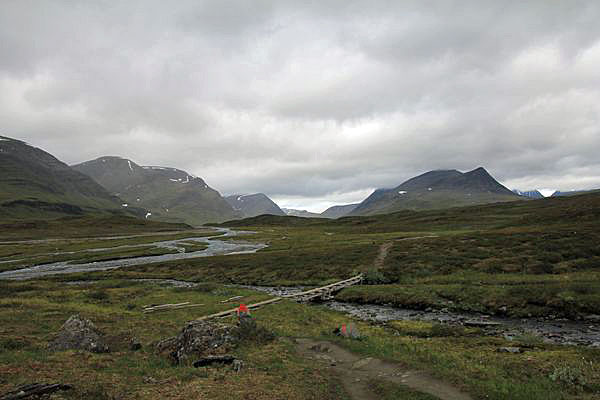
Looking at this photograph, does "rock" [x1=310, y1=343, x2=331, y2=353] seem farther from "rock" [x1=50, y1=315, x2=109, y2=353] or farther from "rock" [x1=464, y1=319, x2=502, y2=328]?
"rock" [x1=464, y1=319, x2=502, y2=328]

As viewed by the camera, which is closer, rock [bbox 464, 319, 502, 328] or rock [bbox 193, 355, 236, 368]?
rock [bbox 193, 355, 236, 368]

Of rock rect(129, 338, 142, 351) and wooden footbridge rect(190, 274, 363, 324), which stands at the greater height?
rock rect(129, 338, 142, 351)

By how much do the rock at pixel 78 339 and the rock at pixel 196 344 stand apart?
11.6 feet

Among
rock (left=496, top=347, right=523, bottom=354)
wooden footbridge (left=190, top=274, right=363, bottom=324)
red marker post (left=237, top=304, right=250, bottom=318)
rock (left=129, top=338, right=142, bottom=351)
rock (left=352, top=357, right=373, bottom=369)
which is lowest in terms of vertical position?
wooden footbridge (left=190, top=274, right=363, bottom=324)

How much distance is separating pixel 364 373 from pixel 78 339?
16.9 metres

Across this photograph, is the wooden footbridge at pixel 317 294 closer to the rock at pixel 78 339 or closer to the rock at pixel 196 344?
the rock at pixel 196 344

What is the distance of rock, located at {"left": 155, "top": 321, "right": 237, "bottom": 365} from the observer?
18.7 metres

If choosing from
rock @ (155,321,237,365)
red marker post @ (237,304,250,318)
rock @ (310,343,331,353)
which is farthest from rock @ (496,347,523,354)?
red marker post @ (237,304,250,318)

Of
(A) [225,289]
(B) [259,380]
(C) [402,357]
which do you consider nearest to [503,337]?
(C) [402,357]

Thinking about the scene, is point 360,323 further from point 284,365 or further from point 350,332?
point 284,365

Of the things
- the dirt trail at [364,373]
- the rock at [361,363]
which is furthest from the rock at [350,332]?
the rock at [361,363]

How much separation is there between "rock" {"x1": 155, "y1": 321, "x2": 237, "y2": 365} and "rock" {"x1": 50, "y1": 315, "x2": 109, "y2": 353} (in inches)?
140

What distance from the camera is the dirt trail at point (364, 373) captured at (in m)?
14.0

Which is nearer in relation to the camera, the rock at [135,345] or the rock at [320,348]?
the rock at [135,345]
